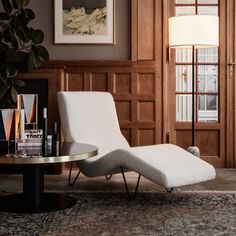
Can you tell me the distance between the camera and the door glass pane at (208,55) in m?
5.55

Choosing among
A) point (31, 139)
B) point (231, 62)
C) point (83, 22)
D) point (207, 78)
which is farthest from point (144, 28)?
point (31, 139)

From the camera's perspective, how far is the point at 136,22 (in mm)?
5430

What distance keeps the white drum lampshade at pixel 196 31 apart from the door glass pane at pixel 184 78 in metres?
0.55

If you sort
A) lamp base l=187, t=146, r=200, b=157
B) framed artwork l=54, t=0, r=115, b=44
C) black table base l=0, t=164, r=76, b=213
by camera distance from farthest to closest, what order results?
1. framed artwork l=54, t=0, r=115, b=44
2. lamp base l=187, t=146, r=200, b=157
3. black table base l=0, t=164, r=76, b=213

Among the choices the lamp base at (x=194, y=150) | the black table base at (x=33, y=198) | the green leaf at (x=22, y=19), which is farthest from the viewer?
the lamp base at (x=194, y=150)

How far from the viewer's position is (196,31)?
4.95 metres

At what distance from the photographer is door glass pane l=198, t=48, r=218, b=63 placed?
5.55m

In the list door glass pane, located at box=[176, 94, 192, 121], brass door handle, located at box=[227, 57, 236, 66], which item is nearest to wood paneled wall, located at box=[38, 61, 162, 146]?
door glass pane, located at box=[176, 94, 192, 121]

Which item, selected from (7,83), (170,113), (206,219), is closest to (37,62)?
(7,83)

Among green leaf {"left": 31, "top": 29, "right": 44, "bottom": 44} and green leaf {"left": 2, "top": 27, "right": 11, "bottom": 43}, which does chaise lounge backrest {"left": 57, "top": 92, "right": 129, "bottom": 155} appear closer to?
green leaf {"left": 31, "top": 29, "right": 44, "bottom": 44}

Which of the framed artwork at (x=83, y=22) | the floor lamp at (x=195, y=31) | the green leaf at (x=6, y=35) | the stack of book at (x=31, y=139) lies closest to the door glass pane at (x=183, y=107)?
the floor lamp at (x=195, y=31)

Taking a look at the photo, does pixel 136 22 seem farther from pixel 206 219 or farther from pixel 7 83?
pixel 206 219

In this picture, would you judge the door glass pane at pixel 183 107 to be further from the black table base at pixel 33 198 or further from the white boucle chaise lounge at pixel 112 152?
the black table base at pixel 33 198

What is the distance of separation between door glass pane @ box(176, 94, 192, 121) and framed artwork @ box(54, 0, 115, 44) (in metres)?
0.98
